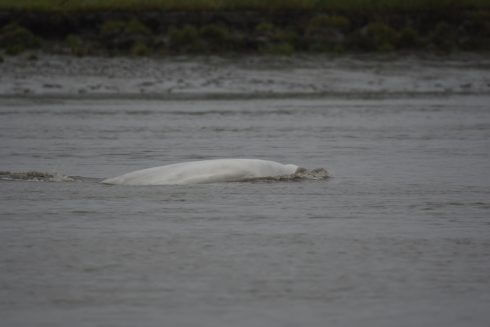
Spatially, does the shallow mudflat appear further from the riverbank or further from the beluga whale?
the riverbank

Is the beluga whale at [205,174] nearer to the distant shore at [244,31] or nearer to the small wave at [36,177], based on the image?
the small wave at [36,177]

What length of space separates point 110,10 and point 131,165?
119 ft

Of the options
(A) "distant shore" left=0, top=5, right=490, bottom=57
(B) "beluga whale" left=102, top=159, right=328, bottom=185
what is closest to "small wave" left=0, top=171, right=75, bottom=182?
(B) "beluga whale" left=102, top=159, right=328, bottom=185

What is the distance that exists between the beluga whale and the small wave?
0.77m

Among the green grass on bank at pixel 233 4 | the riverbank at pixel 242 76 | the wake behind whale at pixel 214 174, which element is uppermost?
the green grass on bank at pixel 233 4

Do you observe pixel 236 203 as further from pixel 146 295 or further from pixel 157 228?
pixel 146 295

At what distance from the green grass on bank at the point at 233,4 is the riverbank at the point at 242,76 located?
819 cm

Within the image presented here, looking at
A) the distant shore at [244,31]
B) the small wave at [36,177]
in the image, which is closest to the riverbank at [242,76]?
the distant shore at [244,31]

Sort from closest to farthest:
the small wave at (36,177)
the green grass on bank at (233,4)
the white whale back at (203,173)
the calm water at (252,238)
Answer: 1. the calm water at (252,238)
2. the white whale back at (203,173)
3. the small wave at (36,177)
4. the green grass on bank at (233,4)

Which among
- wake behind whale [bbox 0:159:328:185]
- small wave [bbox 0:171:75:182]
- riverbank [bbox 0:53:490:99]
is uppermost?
wake behind whale [bbox 0:159:328:185]

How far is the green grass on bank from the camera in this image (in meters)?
56.2

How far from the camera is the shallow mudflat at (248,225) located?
35.0ft

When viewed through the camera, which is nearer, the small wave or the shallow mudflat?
the shallow mudflat

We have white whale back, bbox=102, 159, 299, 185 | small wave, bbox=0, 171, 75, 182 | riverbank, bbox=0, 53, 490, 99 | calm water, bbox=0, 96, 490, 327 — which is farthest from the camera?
riverbank, bbox=0, 53, 490, 99
